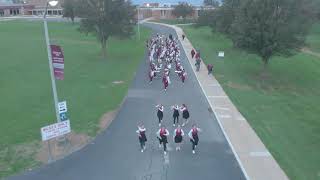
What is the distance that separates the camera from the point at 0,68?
40.3 m

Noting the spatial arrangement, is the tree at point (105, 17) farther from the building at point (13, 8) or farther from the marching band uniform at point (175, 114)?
the building at point (13, 8)

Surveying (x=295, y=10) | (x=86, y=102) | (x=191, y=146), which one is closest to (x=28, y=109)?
(x=86, y=102)

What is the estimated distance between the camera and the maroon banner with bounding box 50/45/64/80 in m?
18.3

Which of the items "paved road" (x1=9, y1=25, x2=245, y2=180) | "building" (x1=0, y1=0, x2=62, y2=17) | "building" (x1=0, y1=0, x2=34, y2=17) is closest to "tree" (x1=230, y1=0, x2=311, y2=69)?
"paved road" (x1=9, y1=25, x2=245, y2=180)

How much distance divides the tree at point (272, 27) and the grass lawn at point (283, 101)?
291 centimetres

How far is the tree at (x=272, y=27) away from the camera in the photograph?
33.9m

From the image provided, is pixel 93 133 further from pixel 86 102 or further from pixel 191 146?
pixel 86 102

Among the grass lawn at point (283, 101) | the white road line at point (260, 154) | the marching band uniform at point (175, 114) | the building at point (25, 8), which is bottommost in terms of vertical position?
the building at point (25, 8)

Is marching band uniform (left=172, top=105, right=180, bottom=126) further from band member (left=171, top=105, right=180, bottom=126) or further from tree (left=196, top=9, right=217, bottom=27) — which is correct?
tree (left=196, top=9, right=217, bottom=27)

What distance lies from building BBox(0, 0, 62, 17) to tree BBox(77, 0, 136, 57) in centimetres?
11033

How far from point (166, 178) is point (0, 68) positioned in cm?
2835

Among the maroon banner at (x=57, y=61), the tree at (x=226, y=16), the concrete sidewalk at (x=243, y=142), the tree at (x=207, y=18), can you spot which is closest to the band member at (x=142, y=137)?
the concrete sidewalk at (x=243, y=142)

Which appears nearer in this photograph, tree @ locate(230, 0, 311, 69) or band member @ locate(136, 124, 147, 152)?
band member @ locate(136, 124, 147, 152)

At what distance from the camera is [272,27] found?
111ft
